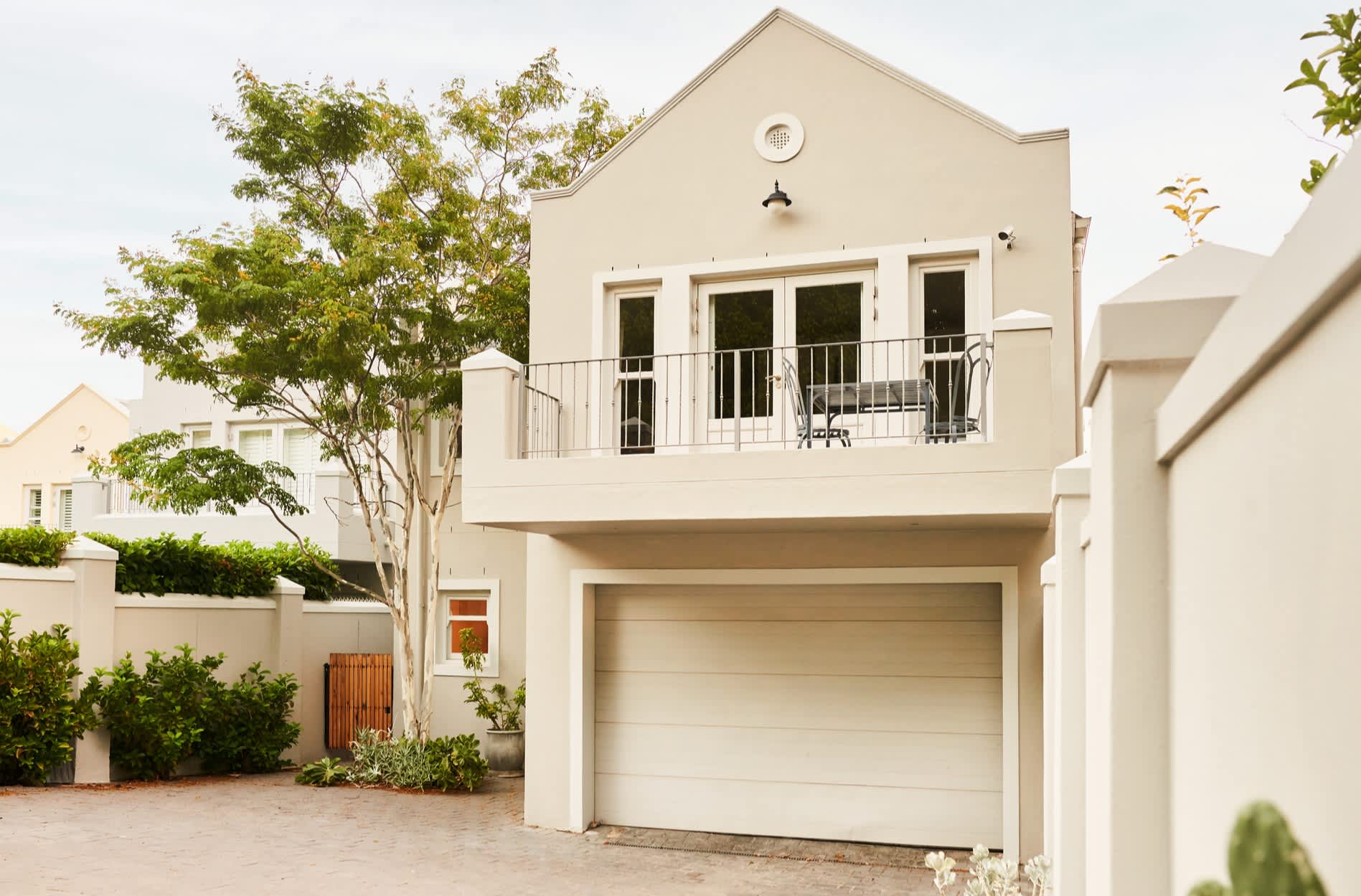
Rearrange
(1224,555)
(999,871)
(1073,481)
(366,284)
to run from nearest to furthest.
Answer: (1224,555) < (1073,481) < (999,871) < (366,284)

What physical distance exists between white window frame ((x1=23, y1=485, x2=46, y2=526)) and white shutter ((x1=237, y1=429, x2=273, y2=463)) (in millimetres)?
7669

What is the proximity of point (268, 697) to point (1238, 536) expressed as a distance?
13505mm

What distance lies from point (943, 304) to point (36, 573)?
31.1 ft

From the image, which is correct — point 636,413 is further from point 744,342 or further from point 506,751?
point 506,751

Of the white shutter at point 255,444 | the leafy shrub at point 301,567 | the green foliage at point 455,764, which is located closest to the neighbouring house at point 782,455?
the green foliage at point 455,764

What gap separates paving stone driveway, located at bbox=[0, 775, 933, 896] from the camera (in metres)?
8.13

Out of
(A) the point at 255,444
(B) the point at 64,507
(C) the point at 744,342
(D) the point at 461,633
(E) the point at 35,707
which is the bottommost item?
(E) the point at 35,707

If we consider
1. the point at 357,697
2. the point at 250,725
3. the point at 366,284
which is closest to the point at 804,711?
the point at 366,284

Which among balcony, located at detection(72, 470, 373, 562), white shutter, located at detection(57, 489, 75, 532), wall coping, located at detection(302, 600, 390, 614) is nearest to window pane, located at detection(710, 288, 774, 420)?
wall coping, located at detection(302, 600, 390, 614)

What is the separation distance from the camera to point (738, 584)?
407 inches

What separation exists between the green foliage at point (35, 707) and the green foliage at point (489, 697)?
4.13 m

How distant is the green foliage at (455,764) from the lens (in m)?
12.4

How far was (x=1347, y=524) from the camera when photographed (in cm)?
135

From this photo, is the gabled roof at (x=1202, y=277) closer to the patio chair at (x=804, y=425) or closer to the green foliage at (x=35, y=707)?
the patio chair at (x=804, y=425)
